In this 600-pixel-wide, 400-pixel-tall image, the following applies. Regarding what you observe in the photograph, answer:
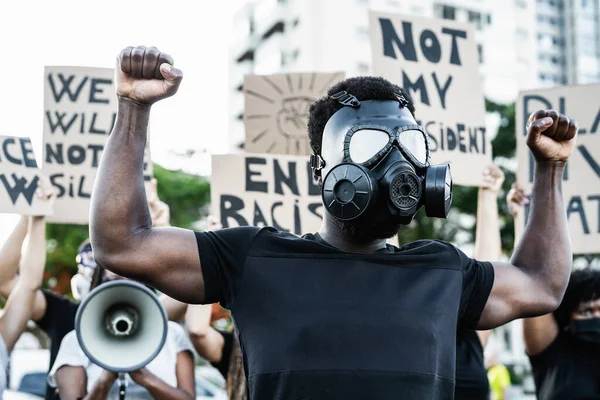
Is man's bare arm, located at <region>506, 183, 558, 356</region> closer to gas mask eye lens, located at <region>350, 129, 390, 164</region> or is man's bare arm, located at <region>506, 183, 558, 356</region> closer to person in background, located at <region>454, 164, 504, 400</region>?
person in background, located at <region>454, 164, 504, 400</region>

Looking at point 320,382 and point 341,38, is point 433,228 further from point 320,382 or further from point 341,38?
point 320,382

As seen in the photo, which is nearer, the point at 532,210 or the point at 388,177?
the point at 388,177

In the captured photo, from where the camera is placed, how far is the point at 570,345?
4316mm

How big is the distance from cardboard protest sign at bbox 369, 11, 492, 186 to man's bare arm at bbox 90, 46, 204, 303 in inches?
132

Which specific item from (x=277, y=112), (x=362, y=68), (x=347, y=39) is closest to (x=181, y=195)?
(x=362, y=68)

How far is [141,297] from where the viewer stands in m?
4.27

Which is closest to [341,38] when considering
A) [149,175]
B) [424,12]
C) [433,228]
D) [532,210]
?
[424,12]

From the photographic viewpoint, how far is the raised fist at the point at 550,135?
2369 mm

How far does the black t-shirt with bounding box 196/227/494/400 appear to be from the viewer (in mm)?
2061

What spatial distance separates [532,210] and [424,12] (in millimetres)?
46815

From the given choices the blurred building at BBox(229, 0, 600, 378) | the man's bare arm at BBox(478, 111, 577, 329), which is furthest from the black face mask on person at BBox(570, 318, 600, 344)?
the blurred building at BBox(229, 0, 600, 378)

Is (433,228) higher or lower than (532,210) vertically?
lower

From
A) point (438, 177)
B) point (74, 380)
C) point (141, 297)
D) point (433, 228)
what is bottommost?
point (433, 228)

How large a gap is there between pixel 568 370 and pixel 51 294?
263 cm
